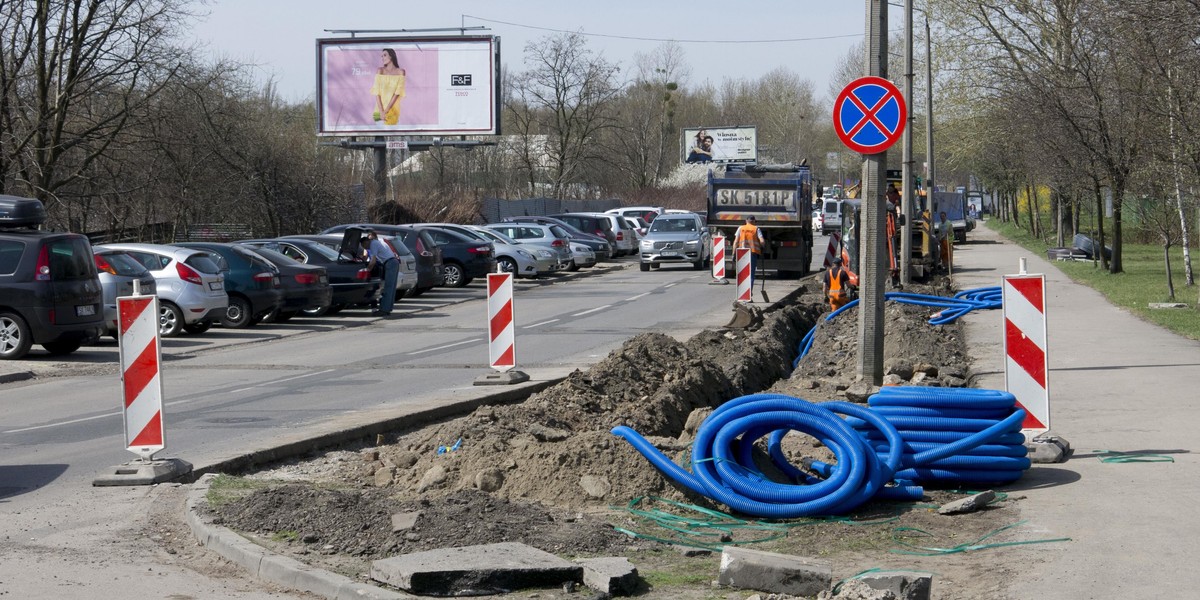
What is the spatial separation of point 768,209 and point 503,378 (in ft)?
65.3

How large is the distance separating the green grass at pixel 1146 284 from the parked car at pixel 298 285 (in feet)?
46.2

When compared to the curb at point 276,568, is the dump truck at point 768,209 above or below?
above

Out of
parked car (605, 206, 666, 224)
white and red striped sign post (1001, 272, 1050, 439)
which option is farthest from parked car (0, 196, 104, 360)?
parked car (605, 206, 666, 224)

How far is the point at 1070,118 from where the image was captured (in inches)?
1192

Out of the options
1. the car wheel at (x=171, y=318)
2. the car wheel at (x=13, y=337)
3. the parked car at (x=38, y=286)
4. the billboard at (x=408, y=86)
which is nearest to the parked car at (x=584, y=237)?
the billboard at (x=408, y=86)

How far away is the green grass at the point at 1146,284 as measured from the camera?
62.7ft

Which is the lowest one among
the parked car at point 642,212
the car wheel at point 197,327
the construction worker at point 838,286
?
the car wheel at point 197,327

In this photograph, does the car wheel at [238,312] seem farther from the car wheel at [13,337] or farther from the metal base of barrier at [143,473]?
the metal base of barrier at [143,473]

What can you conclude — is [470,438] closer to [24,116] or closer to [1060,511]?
[1060,511]

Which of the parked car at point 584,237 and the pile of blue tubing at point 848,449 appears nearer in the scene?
the pile of blue tubing at point 848,449

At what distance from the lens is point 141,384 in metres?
8.58

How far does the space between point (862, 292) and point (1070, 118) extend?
20.4 m

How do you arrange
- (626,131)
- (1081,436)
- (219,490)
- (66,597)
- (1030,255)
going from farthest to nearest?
(626,131) < (1030,255) < (1081,436) < (219,490) < (66,597)

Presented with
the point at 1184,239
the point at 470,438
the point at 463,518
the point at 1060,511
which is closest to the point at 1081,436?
the point at 1060,511
